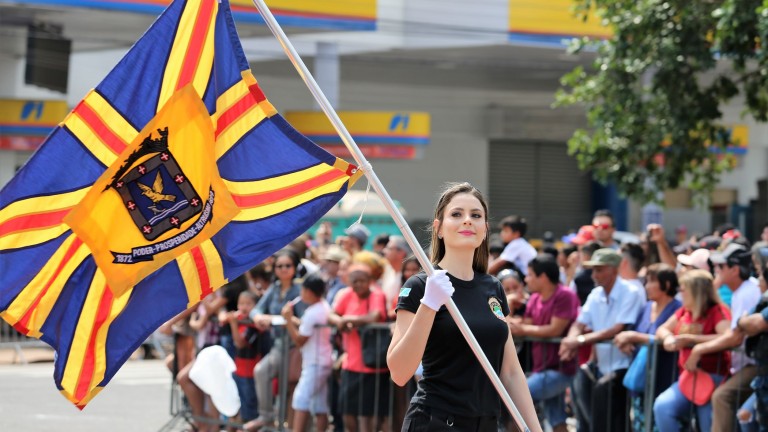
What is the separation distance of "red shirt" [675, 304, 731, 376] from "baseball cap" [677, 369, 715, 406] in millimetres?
61

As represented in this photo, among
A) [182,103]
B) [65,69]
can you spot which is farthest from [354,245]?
[65,69]

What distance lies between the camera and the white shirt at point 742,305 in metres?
9.32

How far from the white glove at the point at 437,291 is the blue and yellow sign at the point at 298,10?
749 inches

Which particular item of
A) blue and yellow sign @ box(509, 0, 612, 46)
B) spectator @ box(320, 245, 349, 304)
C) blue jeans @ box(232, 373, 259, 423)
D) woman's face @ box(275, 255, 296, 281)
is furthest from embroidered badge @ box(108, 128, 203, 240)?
blue and yellow sign @ box(509, 0, 612, 46)

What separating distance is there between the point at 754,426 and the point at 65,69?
838 inches

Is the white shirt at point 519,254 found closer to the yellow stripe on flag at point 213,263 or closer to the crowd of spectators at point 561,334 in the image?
the crowd of spectators at point 561,334

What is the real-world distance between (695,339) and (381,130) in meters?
21.2

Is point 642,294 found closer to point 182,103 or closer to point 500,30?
point 182,103

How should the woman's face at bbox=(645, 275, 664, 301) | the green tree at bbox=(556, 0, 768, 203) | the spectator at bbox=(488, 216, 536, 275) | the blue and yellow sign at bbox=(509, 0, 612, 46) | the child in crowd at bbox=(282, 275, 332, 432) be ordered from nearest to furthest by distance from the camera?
1. the woman's face at bbox=(645, 275, 664, 301)
2. the child in crowd at bbox=(282, 275, 332, 432)
3. the spectator at bbox=(488, 216, 536, 275)
4. the green tree at bbox=(556, 0, 768, 203)
5. the blue and yellow sign at bbox=(509, 0, 612, 46)

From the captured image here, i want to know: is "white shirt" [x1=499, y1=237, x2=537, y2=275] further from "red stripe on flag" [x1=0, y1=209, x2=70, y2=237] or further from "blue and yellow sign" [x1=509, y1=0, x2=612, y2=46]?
"blue and yellow sign" [x1=509, y1=0, x2=612, y2=46]

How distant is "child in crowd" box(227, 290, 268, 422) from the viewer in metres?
12.4

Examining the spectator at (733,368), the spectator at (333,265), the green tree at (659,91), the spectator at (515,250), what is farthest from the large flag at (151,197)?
the green tree at (659,91)

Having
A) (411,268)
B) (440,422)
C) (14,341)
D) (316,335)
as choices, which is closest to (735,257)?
(411,268)

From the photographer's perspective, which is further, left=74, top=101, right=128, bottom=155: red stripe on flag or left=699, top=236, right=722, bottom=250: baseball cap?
left=699, top=236, right=722, bottom=250: baseball cap
